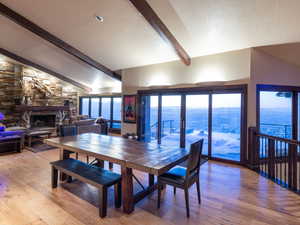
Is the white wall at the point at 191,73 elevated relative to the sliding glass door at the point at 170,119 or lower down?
elevated

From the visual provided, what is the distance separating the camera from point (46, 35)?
16.3ft

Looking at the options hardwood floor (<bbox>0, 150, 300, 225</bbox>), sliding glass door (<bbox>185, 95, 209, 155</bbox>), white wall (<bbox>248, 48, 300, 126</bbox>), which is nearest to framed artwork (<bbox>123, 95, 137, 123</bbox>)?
sliding glass door (<bbox>185, 95, 209, 155</bbox>)

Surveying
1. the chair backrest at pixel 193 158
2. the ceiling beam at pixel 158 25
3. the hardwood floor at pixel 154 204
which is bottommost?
the hardwood floor at pixel 154 204

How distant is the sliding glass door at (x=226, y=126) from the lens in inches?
169

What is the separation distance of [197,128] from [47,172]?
4.02 m

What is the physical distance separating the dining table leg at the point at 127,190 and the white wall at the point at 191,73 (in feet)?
11.1

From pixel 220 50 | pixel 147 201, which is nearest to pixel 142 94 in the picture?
pixel 220 50

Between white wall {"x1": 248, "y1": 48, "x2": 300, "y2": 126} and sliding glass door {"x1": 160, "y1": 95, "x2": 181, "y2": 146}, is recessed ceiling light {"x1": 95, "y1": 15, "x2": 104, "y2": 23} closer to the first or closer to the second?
sliding glass door {"x1": 160, "y1": 95, "x2": 181, "y2": 146}

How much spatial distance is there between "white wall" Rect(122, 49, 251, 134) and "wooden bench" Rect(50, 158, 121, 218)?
3.49 meters

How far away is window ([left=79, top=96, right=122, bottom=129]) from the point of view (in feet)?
28.8

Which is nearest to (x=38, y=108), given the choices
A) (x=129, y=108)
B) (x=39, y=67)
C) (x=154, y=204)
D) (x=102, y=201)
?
(x=39, y=67)

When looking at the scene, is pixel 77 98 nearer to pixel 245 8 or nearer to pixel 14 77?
pixel 14 77

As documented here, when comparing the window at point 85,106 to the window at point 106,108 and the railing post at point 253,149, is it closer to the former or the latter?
the window at point 106,108

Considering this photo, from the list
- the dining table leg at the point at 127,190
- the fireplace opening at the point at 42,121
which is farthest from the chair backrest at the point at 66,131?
the fireplace opening at the point at 42,121
